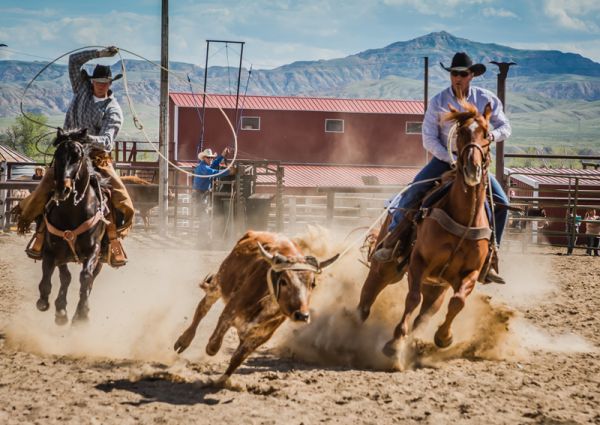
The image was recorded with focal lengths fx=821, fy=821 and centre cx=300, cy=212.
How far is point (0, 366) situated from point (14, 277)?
5.32m

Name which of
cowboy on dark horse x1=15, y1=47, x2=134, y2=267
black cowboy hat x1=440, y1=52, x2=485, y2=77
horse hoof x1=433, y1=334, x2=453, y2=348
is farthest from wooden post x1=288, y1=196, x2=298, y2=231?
horse hoof x1=433, y1=334, x2=453, y2=348

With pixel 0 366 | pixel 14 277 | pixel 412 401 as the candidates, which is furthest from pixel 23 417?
pixel 14 277

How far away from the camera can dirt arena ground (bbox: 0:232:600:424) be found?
188 inches

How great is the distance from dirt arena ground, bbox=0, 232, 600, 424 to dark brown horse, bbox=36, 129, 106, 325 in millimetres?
303

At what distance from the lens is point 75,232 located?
714cm

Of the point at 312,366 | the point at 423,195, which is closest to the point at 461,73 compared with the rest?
the point at 423,195

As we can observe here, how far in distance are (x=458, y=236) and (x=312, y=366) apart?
1.49 m

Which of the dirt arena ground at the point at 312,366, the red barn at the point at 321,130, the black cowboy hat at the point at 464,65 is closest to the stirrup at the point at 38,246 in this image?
the dirt arena ground at the point at 312,366

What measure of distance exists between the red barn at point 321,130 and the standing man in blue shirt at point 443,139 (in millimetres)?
30774

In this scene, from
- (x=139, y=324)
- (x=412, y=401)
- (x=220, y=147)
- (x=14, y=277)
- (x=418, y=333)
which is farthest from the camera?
(x=220, y=147)

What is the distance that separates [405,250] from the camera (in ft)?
22.6

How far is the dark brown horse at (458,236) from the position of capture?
6.13 meters

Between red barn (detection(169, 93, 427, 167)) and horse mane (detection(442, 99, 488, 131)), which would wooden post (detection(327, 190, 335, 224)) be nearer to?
horse mane (detection(442, 99, 488, 131))

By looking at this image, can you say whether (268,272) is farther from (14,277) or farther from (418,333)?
(14,277)
